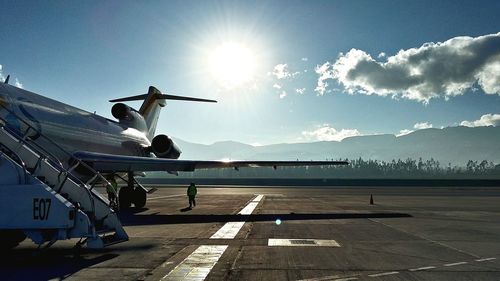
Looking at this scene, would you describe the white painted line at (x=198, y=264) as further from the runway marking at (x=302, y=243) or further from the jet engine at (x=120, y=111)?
the jet engine at (x=120, y=111)

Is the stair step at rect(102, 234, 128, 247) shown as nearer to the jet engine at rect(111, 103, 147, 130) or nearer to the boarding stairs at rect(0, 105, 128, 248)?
the boarding stairs at rect(0, 105, 128, 248)

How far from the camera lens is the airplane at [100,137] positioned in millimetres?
14766

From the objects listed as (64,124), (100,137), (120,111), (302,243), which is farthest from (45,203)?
(120,111)

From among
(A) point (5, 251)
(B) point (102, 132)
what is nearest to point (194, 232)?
(A) point (5, 251)

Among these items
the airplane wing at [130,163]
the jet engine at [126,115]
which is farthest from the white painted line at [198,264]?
the jet engine at [126,115]

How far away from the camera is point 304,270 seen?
7645mm

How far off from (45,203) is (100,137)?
487 inches

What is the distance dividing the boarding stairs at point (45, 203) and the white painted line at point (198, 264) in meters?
1.75

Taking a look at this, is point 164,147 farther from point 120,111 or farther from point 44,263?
point 44,263

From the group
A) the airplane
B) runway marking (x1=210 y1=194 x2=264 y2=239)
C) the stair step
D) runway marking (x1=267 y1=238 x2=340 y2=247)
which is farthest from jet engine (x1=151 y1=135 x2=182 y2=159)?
the stair step

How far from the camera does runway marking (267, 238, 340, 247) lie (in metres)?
10.6

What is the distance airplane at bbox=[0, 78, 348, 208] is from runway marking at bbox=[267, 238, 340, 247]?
18.3 ft

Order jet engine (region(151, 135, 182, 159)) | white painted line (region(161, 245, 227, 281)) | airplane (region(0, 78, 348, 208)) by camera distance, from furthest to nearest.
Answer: jet engine (region(151, 135, 182, 159)), airplane (region(0, 78, 348, 208)), white painted line (region(161, 245, 227, 281))

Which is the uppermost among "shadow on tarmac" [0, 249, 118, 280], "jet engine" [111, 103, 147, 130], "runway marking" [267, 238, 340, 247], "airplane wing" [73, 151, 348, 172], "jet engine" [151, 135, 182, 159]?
"jet engine" [111, 103, 147, 130]
